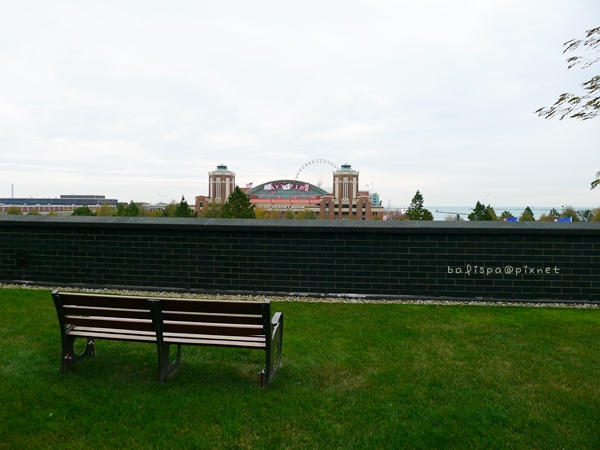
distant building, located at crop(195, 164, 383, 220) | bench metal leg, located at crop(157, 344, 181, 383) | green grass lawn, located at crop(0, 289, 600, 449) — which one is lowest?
green grass lawn, located at crop(0, 289, 600, 449)

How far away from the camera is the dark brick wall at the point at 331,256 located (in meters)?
8.46

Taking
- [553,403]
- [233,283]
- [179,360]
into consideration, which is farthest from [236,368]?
[233,283]

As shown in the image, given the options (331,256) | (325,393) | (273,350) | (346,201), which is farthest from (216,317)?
(346,201)

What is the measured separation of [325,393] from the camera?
4.05 m

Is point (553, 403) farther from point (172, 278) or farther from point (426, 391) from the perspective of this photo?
point (172, 278)

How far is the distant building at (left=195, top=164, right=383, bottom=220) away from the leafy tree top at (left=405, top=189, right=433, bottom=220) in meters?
50.6

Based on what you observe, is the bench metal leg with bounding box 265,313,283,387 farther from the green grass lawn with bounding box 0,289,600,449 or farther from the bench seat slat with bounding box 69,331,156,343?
the bench seat slat with bounding box 69,331,156,343

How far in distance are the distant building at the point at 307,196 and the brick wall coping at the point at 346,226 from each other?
368ft

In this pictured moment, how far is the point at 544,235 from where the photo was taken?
838 cm

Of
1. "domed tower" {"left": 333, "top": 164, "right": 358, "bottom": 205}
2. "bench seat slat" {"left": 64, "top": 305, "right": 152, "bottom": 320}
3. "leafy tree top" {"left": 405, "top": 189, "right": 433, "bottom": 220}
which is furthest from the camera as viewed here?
"domed tower" {"left": 333, "top": 164, "right": 358, "bottom": 205}

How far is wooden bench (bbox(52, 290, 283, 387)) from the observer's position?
4062mm

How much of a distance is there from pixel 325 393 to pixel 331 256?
4.81 meters

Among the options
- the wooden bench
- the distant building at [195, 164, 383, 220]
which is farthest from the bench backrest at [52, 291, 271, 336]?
the distant building at [195, 164, 383, 220]

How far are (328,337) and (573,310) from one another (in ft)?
15.0
